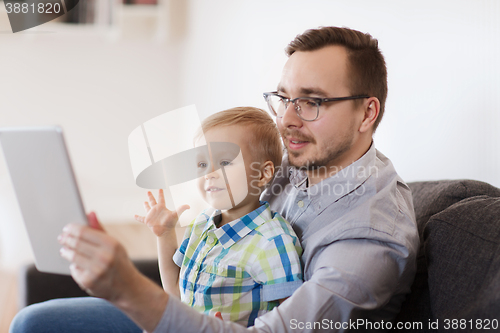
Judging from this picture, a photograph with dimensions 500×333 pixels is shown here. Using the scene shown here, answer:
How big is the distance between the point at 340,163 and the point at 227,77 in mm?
1746

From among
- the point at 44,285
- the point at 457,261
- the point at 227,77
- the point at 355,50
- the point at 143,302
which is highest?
the point at 355,50

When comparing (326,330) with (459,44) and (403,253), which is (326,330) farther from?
(459,44)

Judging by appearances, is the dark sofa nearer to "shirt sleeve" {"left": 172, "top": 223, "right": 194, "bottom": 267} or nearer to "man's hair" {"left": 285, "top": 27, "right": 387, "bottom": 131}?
"man's hair" {"left": 285, "top": 27, "right": 387, "bottom": 131}

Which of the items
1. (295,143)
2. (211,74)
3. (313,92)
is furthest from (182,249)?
(211,74)

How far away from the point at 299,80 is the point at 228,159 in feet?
0.84

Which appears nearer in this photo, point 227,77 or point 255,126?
point 255,126

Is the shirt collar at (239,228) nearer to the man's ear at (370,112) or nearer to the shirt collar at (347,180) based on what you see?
the shirt collar at (347,180)

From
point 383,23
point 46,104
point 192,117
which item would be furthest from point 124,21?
point 192,117

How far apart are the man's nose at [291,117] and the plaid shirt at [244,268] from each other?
0.65ft

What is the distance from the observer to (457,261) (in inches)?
33.1

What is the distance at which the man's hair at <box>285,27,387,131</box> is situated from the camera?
1.03m

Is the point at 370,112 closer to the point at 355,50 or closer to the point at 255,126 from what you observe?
the point at 355,50

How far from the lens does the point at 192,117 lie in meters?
1.02

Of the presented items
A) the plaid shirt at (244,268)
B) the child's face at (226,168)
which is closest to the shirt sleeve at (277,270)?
the plaid shirt at (244,268)
